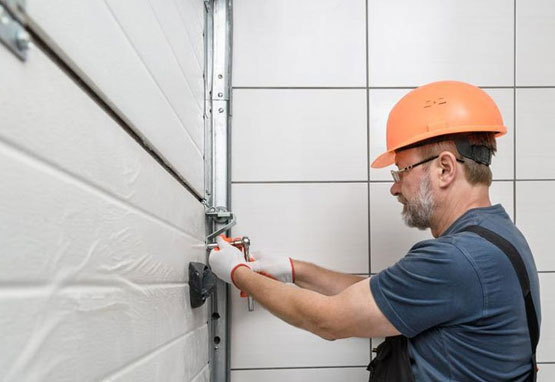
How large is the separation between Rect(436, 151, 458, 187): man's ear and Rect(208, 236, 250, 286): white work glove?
0.64m

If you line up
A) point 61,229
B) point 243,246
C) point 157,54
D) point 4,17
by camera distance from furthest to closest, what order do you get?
point 243,246 < point 157,54 < point 61,229 < point 4,17

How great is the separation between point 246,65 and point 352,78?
1.36 ft

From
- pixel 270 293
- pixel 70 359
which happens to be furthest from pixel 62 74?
pixel 270 293

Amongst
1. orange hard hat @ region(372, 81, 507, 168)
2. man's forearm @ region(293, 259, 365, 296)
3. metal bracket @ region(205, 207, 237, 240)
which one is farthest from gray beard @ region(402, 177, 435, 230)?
metal bracket @ region(205, 207, 237, 240)

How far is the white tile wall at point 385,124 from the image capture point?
1.82 metres

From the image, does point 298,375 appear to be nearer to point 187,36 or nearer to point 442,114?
point 442,114

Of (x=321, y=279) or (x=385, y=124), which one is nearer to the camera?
(x=321, y=279)

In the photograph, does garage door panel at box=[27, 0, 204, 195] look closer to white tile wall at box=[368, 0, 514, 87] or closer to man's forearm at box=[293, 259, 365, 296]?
man's forearm at box=[293, 259, 365, 296]

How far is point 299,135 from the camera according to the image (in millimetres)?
1807

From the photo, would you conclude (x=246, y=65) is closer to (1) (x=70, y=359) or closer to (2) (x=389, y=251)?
(2) (x=389, y=251)

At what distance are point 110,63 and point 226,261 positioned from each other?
90cm

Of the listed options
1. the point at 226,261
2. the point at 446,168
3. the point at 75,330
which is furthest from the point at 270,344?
the point at 75,330

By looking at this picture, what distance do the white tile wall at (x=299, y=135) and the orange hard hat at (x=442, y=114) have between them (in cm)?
36

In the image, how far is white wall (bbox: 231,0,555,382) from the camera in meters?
1.77
